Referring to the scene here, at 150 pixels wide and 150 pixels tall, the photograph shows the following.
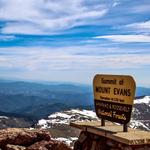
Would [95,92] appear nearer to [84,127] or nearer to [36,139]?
[84,127]

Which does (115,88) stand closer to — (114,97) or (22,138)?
(114,97)

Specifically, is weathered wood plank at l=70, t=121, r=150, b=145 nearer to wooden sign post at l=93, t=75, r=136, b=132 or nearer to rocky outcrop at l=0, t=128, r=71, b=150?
wooden sign post at l=93, t=75, r=136, b=132

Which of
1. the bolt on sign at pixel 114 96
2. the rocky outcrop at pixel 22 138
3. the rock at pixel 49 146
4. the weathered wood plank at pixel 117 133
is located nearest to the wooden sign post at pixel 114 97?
the bolt on sign at pixel 114 96

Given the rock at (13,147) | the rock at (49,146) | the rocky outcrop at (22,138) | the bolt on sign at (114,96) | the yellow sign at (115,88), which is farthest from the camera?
the rocky outcrop at (22,138)

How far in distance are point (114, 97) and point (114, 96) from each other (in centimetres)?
5

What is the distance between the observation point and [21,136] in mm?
30688

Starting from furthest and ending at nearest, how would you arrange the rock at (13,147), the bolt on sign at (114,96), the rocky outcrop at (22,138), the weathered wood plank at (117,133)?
the rocky outcrop at (22,138)
the rock at (13,147)
the bolt on sign at (114,96)
the weathered wood plank at (117,133)

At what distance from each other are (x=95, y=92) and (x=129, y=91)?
372 cm

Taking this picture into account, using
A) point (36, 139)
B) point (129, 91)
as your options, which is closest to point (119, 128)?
point (129, 91)

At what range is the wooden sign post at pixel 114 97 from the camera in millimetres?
21006

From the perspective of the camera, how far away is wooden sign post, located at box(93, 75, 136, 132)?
21006mm

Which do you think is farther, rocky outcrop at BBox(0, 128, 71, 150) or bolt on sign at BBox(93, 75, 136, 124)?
rocky outcrop at BBox(0, 128, 71, 150)

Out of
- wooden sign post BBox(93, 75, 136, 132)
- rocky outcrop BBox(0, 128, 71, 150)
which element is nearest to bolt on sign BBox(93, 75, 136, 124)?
wooden sign post BBox(93, 75, 136, 132)

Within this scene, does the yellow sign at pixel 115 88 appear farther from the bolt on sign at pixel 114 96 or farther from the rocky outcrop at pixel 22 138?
the rocky outcrop at pixel 22 138
